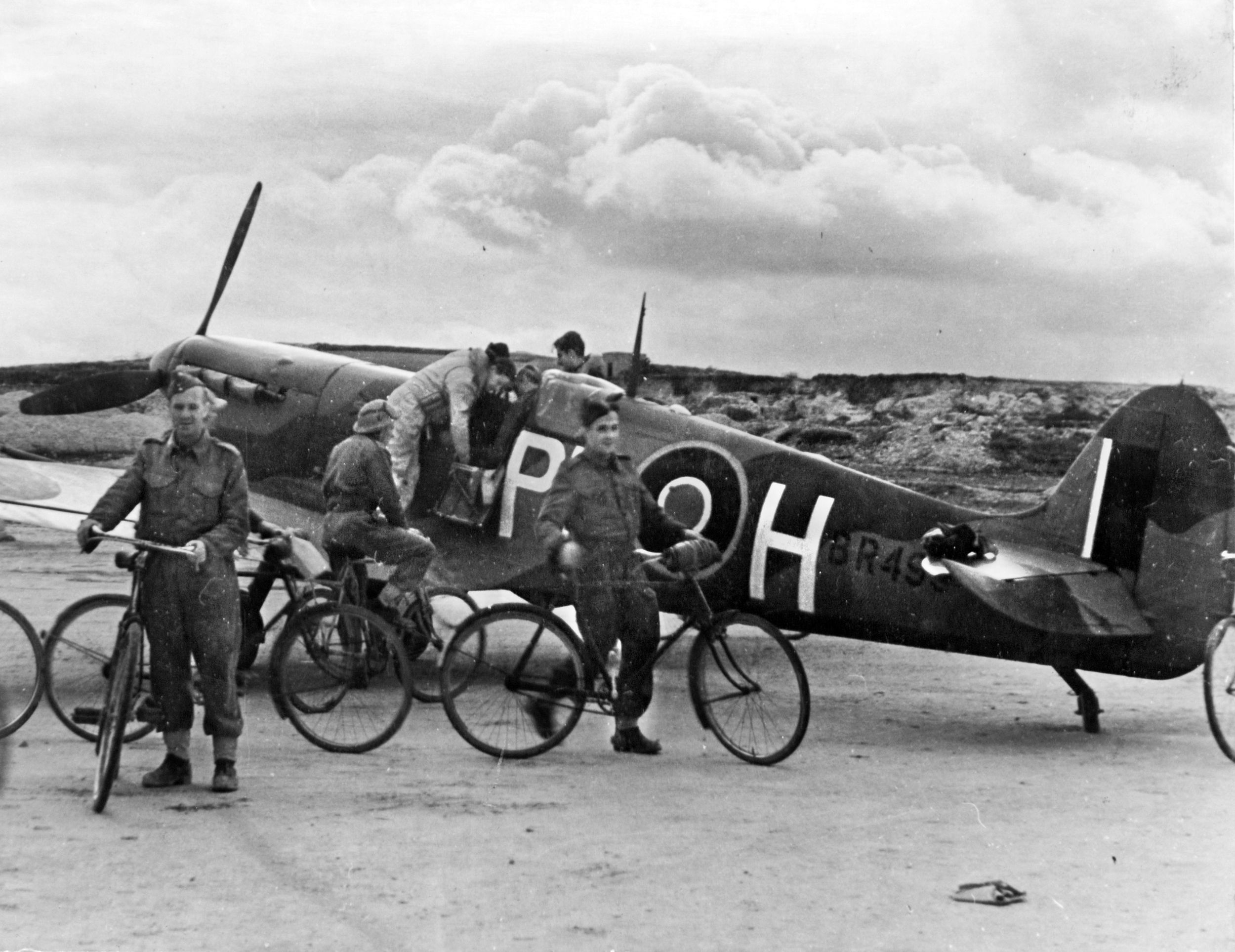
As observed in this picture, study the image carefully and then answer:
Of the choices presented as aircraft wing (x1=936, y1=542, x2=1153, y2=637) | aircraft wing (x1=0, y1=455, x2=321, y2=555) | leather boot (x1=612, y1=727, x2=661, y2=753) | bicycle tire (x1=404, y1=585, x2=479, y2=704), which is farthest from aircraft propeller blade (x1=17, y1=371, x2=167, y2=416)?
aircraft wing (x1=936, y1=542, x2=1153, y2=637)

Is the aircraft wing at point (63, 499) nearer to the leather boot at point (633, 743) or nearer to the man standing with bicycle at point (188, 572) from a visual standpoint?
the man standing with bicycle at point (188, 572)

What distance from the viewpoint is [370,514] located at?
7059mm

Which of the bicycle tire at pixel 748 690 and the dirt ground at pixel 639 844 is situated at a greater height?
the bicycle tire at pixel 748 690

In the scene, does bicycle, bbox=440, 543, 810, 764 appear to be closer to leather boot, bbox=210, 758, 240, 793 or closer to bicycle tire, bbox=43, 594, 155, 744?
leather boot, bbox=210, 758, 240, 793

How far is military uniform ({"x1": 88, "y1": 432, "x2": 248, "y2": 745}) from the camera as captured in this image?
17.7 ft

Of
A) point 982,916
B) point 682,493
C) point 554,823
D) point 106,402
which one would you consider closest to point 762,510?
point 682,493

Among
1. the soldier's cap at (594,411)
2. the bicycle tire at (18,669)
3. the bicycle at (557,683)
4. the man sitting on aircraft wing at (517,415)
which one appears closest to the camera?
the bicycle tire at (18,669)

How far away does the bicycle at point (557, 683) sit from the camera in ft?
20.0

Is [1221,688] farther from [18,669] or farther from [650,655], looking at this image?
[18,669]

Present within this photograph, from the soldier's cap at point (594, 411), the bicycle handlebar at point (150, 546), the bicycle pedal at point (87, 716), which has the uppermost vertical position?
the soldier's cap at point (594, 411)

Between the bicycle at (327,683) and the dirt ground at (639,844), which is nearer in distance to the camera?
the dirt ground at (639,844)

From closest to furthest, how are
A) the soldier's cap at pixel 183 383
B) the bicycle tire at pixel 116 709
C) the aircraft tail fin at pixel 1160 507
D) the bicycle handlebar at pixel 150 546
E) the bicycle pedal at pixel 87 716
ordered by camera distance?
the bicycle tire at pixel 116 709, the bicycle handlebar at pixel 150 546, the soldier's cap at pixel 183 383, the bicycle pedal at pixel 87 716, the aircraft tail fin at pixel 1160 507

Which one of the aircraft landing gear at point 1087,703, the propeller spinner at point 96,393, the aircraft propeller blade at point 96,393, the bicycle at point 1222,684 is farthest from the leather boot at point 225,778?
the aircraft propeller blade at point 96,393

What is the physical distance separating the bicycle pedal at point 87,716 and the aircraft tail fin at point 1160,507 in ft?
15.1
